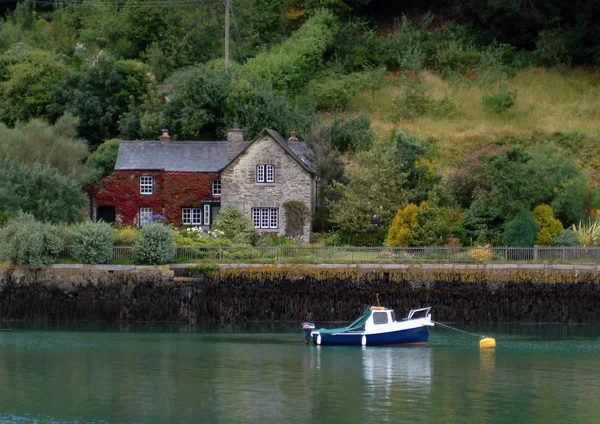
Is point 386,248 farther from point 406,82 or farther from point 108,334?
point 406,82

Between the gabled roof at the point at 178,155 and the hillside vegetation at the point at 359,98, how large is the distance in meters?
2.33

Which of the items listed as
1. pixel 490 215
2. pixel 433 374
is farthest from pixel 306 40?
pixel 433 374

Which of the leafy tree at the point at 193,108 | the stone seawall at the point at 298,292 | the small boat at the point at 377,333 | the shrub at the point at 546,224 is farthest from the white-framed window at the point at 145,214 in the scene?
the shrub at the point at 546,224

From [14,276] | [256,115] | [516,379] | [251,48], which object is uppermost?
→ [251,48]

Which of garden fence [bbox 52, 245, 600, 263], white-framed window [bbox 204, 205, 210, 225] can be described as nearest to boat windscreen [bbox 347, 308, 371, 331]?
garden fence [bbox 52, 245, 600, 263]

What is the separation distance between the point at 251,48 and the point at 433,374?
171 ft

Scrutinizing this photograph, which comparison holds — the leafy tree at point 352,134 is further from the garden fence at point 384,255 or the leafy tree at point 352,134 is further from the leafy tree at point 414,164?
the garden fence at point 384,255

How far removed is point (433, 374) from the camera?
42.4 metres

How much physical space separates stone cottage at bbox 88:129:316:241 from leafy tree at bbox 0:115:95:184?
164 cm

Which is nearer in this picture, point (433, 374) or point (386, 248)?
point (433, 374)

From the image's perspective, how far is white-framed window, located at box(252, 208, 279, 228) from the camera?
2598 inches

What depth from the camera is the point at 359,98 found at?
85375 mm

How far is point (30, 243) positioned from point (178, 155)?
50.1 feet

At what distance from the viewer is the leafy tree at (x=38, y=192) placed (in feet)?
200
